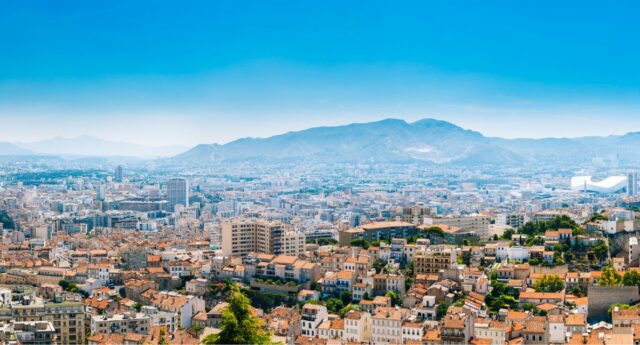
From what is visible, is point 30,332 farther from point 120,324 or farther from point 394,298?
point 394,298

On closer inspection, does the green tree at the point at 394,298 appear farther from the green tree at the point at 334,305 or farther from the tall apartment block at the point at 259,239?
the tall apartment block at the point at 259,239

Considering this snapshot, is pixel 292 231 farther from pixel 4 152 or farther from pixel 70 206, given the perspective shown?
pixel 4 152

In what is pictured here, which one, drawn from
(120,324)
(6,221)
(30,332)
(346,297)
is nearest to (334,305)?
(346,297)

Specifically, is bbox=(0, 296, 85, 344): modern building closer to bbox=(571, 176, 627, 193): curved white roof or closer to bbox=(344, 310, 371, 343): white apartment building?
bbox=(344, 310, 371, 343): white apartment building

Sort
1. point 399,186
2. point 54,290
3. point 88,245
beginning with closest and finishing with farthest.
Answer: point 54,290 < point 88,245 < point 399,186

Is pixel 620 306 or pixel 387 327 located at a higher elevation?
pixel 620 306

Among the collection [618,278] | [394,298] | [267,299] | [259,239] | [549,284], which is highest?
[259,239]

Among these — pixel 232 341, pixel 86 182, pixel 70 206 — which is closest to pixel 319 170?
pixel 86 182
